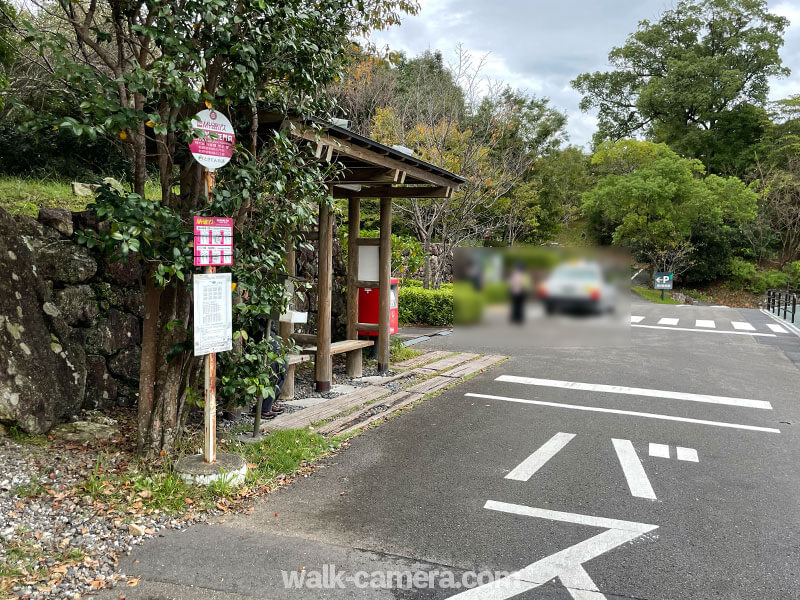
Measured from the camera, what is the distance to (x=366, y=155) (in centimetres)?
579

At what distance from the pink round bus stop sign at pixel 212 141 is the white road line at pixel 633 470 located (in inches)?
142

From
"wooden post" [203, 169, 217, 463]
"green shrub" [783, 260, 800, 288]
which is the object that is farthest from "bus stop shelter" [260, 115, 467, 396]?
"green shrub" [783, 260, 800, 288]

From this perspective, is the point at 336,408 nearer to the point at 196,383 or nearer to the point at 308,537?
the point at 196,383

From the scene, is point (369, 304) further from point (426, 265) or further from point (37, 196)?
point (426, 265)

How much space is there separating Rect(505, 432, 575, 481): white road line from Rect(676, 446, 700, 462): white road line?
0.88 metres

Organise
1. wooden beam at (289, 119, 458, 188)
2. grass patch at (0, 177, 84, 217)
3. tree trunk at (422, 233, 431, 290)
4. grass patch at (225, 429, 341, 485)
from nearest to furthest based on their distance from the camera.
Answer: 1. grass patch at (225, 429, 341, 485)
2. wooden beam at (289, 119, 458, 188)
3. grass patch at (0, 177, 84, 217)
4. tree trunk at (422, 233, 431, 290)

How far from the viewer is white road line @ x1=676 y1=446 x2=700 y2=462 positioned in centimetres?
474

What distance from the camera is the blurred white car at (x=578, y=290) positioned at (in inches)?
151

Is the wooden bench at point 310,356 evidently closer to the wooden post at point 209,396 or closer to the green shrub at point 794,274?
the wooden post at point 209,396

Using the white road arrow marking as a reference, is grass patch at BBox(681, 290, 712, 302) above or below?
above

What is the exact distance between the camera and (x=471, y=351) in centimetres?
960

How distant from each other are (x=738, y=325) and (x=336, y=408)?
40.2ft

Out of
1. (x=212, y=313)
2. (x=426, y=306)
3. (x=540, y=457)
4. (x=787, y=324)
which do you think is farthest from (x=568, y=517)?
(x=787, y=324)

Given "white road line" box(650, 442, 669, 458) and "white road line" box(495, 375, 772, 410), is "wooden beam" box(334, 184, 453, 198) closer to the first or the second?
"white road line" box(495, 375, 772, 410)
